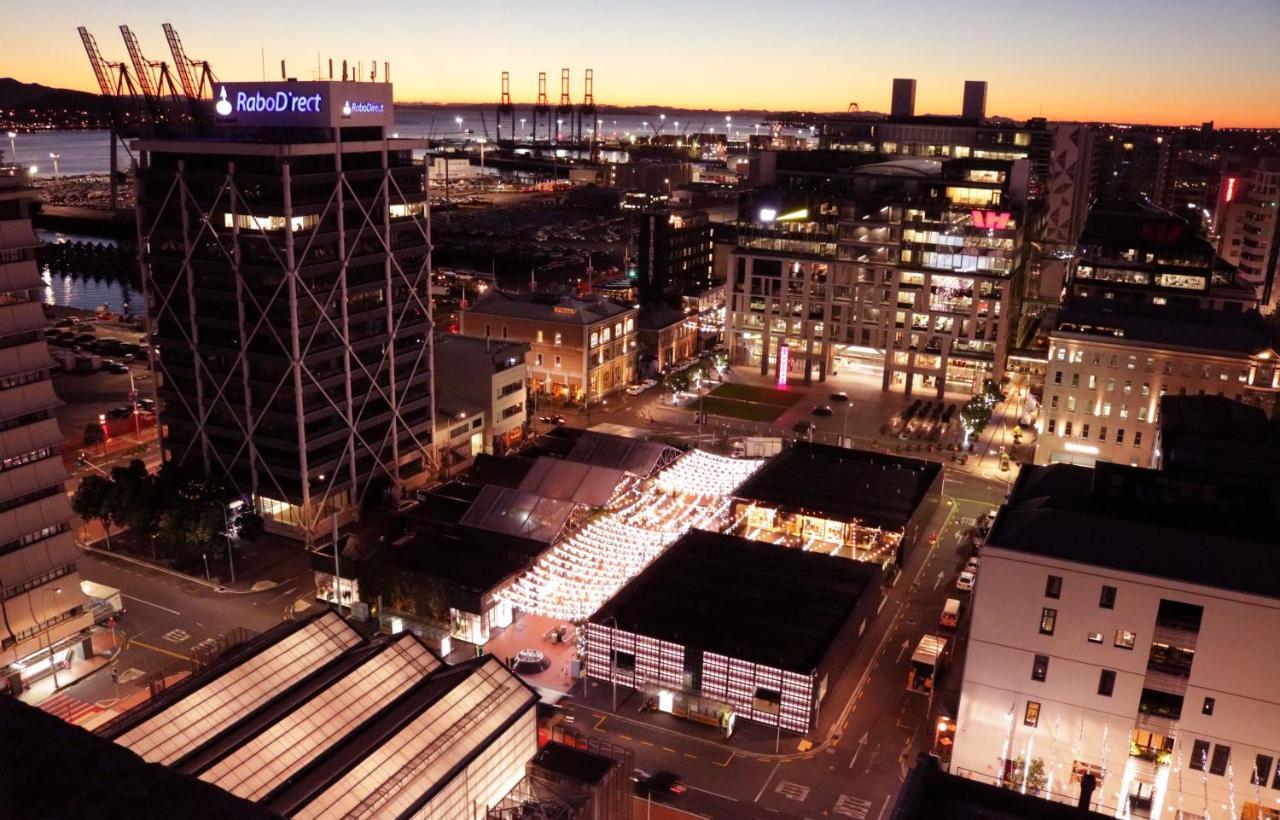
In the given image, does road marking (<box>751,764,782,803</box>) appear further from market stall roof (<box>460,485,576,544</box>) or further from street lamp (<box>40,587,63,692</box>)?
street lamp (<box>40,587,63,692</box>)

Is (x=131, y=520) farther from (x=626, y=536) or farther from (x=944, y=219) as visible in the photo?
(x=944, y=219)

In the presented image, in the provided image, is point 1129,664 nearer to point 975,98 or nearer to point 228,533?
point 228,533

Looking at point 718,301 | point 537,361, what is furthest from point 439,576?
point 718,301

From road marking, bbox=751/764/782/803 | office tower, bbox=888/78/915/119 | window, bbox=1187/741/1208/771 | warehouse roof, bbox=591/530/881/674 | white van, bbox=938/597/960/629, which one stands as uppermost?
office tower, bbox=888/78/915/119

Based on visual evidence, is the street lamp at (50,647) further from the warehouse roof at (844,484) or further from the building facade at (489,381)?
the warehouse roof at (844,484)

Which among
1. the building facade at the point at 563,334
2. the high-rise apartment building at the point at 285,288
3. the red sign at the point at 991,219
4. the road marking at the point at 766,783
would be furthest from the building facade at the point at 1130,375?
the high-rise apartment building at the point at 285,288

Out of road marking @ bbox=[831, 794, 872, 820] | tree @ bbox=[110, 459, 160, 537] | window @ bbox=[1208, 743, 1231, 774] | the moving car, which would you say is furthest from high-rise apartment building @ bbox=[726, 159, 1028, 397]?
the moving car

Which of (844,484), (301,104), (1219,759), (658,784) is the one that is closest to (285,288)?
(301,104)
